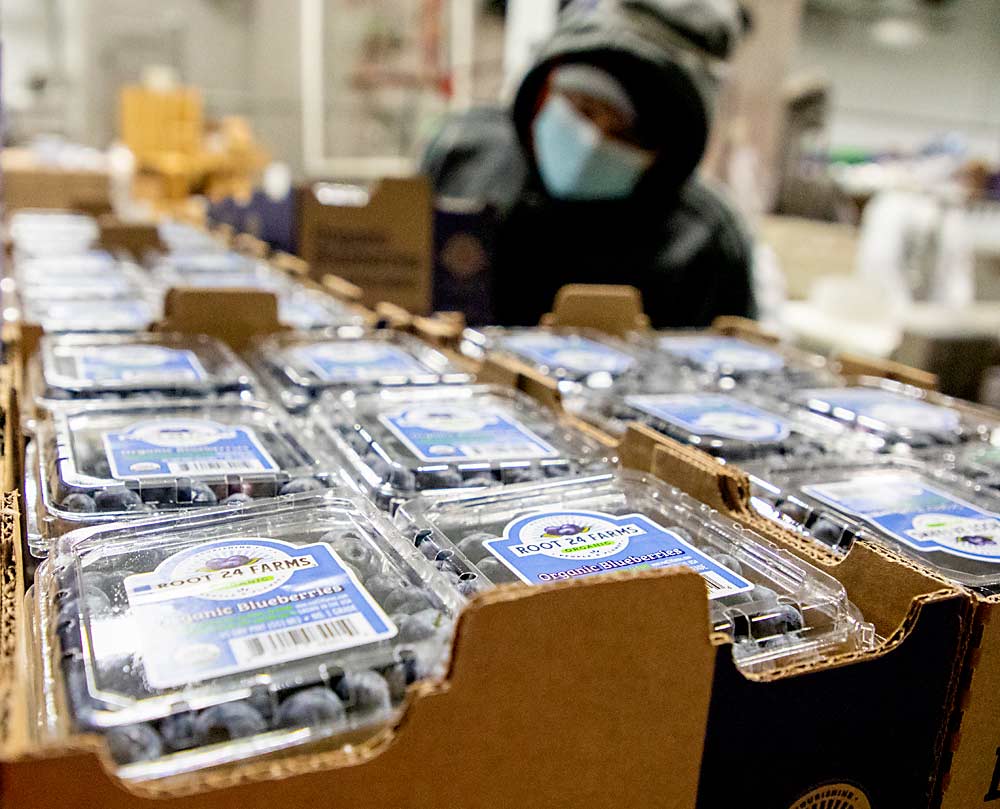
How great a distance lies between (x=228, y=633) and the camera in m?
0.61

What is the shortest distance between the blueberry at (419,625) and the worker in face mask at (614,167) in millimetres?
1972

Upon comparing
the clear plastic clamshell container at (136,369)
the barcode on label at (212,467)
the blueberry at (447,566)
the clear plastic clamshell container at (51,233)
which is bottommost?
the blueberry at (447,566)

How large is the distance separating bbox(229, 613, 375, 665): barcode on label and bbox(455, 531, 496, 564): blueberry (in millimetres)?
152

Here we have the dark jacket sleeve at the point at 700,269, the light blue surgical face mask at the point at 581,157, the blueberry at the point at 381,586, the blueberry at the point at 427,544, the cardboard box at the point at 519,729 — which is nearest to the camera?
the cardboard box at the point at 519,729

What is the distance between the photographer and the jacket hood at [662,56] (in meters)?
2.32

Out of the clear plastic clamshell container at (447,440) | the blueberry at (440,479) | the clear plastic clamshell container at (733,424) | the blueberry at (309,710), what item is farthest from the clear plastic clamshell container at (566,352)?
the blueberry at (309,710)

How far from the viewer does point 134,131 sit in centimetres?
480

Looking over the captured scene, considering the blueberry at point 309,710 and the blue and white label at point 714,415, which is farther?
the blue and white label at point 714,415

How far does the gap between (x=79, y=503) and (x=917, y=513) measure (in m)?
0.80

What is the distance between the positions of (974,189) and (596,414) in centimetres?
623

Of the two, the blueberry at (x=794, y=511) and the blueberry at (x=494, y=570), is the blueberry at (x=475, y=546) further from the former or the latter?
the blueberry at (x=794, y=511)

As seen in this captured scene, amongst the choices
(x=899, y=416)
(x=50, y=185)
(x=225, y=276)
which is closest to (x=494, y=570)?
(x=899, y=416)

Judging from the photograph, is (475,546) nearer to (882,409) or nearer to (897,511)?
(897,511)

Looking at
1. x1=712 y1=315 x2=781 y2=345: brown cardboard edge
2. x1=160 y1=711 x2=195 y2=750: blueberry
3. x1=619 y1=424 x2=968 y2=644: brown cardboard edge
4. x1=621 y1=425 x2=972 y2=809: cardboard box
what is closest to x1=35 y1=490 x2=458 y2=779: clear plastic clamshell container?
x1=160 y1=711 x2=195 y2=750: blueberry
